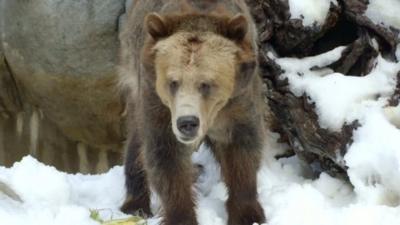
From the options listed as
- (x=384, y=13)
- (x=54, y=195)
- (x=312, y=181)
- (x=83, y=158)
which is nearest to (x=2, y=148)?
(x=83, y=158)

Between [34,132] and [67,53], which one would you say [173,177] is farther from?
[34,132]

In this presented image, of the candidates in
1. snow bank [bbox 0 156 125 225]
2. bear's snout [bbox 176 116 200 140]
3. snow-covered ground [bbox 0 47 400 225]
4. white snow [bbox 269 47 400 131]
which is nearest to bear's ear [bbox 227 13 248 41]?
bear's snout [bbox 176 116 200 140]

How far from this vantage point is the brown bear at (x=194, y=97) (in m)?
Result: 3.63

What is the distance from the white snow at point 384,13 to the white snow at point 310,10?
27cm

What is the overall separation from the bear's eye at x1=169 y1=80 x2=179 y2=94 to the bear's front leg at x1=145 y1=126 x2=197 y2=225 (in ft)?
1.57

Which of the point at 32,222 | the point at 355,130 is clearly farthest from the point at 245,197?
the point at 32,222

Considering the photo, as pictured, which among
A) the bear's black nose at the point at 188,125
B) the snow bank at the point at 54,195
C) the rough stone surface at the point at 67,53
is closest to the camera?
the bear's black nose at the point at 188,125

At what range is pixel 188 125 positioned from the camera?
3.50 meters

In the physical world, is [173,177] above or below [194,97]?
below

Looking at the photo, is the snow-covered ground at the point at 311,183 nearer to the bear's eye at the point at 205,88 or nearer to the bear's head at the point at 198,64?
the bear's head at the point at 198,64

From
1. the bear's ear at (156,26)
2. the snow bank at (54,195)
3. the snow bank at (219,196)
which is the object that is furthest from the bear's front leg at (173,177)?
the bear's ear at (156,26)

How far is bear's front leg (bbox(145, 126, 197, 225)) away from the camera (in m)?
4.08

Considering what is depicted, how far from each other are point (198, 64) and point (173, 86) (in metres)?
0.17

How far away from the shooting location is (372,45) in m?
4.93
